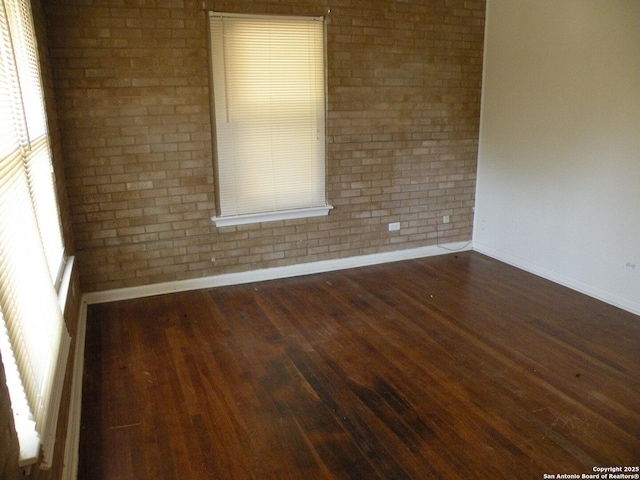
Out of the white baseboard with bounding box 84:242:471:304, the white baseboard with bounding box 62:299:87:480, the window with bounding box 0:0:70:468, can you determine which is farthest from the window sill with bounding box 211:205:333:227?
the window with bounding box 0:0:70:468

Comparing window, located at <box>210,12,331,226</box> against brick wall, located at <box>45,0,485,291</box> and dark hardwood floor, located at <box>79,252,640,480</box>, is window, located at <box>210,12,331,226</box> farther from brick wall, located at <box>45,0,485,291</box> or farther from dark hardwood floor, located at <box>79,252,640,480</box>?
dark hardwood floor, located at <box>79,252,640,480</box>

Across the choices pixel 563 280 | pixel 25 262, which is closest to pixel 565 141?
pixel 563 280

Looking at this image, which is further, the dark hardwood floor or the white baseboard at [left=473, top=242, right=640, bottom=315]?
the white baseboard at [left=473, top=242, right=640, bottom=315]

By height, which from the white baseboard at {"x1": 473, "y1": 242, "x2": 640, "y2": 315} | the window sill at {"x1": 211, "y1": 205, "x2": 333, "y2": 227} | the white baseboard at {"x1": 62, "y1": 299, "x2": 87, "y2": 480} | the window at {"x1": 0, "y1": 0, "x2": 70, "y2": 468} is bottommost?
the white baseboard at {"x1": 473, "y1": 242, "x2": 640, "y2": 315}

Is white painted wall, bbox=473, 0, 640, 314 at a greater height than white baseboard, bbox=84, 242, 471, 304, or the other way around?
white painted wall, bbox=473, 0, 640, 314

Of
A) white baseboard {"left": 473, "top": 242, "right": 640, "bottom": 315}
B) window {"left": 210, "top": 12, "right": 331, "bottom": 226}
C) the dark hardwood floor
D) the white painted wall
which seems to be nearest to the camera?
the dark hardwood floor

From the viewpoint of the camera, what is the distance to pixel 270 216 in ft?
14.7

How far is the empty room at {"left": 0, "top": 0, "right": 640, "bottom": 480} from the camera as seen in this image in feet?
7.36

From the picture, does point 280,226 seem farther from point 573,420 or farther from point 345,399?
point 573,420

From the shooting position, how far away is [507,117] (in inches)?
187

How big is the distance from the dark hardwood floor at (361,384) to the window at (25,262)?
647mm

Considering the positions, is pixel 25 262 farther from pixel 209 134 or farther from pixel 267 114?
pixel 267 114

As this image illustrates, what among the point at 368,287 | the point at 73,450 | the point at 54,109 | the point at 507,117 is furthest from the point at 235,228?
the point at 507,117

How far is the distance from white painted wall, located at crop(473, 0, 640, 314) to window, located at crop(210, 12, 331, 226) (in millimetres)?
1801
